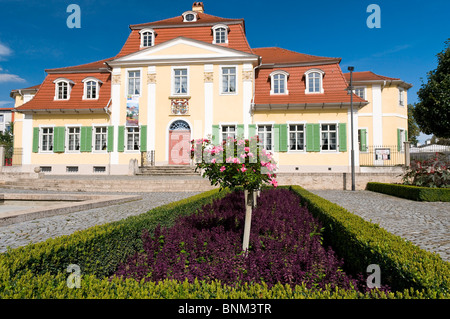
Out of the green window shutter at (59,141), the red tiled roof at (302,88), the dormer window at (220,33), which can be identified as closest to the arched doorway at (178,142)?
the red tiled roof at (302,88)

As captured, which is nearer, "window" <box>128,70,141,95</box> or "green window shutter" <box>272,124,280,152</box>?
"green window shutter" <box>272,124,280,152</box>

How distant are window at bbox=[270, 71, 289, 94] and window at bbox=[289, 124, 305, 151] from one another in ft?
8.93

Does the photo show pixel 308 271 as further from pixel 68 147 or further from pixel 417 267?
pixel 68 147

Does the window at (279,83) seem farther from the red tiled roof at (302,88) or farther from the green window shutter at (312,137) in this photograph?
the green window shutter at (312,137)

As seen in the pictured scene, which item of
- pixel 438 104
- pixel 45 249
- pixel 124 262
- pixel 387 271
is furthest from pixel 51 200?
pixel 438 104

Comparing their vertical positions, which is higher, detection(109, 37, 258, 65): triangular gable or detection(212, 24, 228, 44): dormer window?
detection(212, 24, 228, 44): dormer window

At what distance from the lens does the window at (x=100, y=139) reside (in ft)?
69.9

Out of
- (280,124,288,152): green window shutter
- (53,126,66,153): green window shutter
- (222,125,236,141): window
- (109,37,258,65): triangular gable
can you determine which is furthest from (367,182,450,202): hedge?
(53,126,66,153): green window shutter

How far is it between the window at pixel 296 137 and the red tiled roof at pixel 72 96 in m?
13.8

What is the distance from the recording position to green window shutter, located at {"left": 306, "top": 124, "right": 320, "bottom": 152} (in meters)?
20.0

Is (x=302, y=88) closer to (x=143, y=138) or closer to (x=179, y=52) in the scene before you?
(x=179, y=52)

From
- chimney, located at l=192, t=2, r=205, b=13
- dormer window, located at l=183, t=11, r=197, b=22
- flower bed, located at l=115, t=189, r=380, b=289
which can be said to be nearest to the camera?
flower bed, located at l=115, t=189, r=380, b=289

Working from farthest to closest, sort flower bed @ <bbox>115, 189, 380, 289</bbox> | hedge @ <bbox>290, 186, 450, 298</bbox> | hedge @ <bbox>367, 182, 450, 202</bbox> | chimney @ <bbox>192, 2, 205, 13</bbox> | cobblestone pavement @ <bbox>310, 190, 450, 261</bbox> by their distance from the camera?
1. chimney @ <bbox>192, 2, 205, 13</bbox>
2. hedge @ <bbox>367, 182, 450, 202</bbox>
3. cobblestone pavement @ <bbox>310, 190, 450, 261</bbox>
4. flower bed @ <bbox>115, 189, 380, 289</bbox>
5. hedge @ <bbox>290, 186, 450, 298</bbox>

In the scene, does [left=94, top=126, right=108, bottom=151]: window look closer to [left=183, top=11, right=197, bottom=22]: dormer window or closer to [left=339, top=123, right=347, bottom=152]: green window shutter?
[left=183, top=11, right=197, bottom=22]: dormer window
